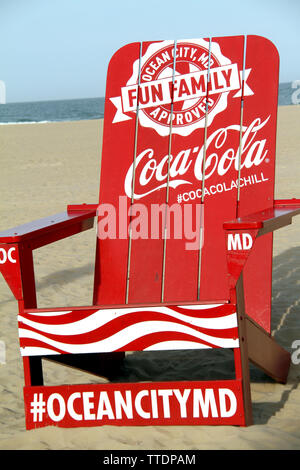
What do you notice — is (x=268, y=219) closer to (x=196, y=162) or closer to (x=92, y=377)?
(x=196, y=162)

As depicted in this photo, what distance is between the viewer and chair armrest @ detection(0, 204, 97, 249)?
2307mm

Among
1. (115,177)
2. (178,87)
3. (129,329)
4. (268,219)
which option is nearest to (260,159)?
(178,87)

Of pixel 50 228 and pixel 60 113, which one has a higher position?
pixel 60 113

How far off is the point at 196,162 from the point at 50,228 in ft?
2.94

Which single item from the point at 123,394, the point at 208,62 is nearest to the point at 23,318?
the point at 123,394

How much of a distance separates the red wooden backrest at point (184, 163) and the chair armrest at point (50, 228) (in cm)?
13

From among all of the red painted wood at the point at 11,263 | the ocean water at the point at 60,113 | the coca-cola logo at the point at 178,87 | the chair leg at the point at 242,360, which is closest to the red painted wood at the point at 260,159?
the coca-cola logo at the point at 178,87

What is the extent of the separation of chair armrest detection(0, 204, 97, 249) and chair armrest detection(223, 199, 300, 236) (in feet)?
2.49

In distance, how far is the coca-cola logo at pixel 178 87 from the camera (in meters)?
3.04

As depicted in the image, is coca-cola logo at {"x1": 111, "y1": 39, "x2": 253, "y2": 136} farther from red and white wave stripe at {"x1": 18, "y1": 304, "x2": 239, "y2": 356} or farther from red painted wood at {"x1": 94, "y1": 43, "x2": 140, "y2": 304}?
red and white wave stripe at {"x1": 18, "y1": 304, "x2": 239, "y2": 356}

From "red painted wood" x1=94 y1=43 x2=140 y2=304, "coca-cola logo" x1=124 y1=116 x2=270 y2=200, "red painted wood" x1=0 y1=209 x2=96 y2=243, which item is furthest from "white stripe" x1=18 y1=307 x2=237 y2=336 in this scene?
"coca-cola logo" x1=124 y1=116 x2=270 y2=200

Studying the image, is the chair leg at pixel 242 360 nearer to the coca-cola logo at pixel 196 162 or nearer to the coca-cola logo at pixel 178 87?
the coca-cola logo at pixel 196 162

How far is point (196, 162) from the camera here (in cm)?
304

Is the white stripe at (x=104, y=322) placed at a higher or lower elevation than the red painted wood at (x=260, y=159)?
lower
